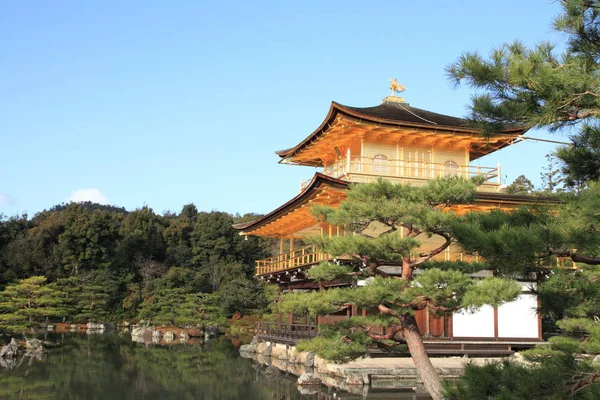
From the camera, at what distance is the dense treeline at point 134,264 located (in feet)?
93.5

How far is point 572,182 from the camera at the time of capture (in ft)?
16.7

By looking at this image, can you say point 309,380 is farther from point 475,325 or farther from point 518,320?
point 518,320

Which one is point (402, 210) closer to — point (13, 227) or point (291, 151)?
point (291, 151)

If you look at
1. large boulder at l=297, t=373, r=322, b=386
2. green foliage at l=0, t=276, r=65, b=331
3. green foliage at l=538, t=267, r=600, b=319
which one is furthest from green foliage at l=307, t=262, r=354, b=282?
green foliage at l=0, t=276, r=65, b=331

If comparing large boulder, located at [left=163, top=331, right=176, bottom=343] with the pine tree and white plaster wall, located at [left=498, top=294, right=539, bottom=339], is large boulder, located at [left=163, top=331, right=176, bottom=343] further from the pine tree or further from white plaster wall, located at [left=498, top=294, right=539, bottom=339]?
the pine tree

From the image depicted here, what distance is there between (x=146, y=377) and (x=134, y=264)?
2190 centimetres

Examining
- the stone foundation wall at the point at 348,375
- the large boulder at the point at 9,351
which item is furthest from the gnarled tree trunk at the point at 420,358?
the large boulder at the point at 9,351

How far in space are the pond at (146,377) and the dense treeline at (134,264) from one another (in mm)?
7239

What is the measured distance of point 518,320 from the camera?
1397 centimetres

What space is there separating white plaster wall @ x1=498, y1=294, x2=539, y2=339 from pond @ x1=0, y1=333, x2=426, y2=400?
4.05 m

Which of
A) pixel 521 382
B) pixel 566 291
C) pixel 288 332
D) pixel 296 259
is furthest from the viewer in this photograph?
pixel 288 332

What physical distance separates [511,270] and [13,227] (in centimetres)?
3595

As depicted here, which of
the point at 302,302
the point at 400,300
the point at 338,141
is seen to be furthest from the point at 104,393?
the point at 338,141

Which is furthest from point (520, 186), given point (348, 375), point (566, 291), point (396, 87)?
point (566, 291)
